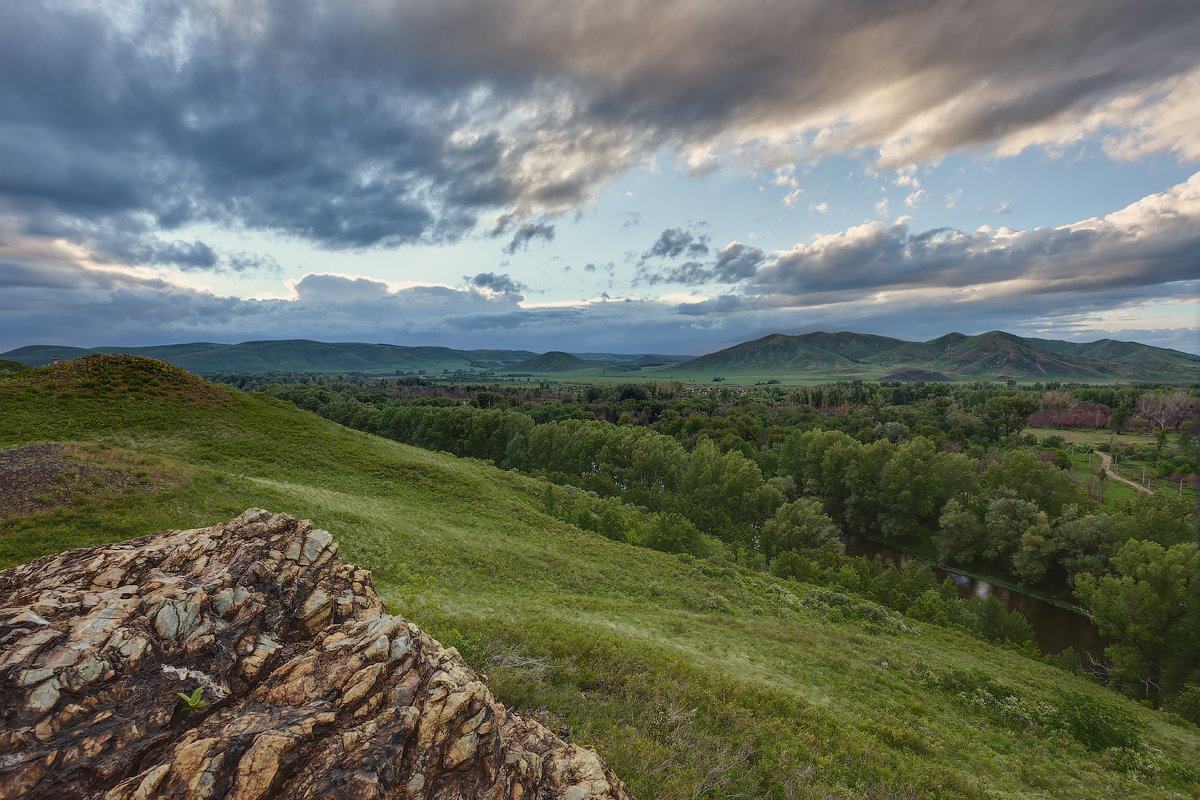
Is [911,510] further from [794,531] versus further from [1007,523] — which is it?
[794,531]

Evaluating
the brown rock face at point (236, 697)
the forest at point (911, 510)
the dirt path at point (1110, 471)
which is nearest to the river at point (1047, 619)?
the forest at point (911, 510)

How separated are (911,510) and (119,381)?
3569 inches

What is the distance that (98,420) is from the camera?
116 ft

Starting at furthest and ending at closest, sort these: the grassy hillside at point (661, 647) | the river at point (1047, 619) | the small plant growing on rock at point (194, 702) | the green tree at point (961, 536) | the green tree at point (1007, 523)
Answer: the green tree at point (961, 536) < the green tree at point (1007, 523) < the river at point (1047, 619) < the grassy hillside at point (661, 647) < the small plant growing on rock at point (194, 702)

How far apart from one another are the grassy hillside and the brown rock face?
3.90 m

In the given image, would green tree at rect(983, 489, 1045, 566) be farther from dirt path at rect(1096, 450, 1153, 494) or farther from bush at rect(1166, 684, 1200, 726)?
dirt path at rect(1096, 450, 1153, 494)

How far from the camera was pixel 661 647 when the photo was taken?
687 inches

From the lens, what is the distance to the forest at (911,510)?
1251 inches

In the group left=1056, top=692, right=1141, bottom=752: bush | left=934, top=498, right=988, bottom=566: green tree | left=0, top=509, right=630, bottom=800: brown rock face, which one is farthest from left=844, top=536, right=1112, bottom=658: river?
left=0, top=509, right=630, bottom=800: brown rock face

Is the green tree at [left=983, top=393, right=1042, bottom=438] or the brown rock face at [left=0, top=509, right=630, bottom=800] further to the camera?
the green tree at [left=983, top=393, right=1042, bottom=438]

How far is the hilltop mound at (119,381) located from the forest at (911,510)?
3541 centimetres

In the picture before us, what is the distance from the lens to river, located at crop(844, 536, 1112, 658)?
129 feet

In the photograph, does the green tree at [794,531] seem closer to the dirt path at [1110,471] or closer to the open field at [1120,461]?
the open field at [1120,461]

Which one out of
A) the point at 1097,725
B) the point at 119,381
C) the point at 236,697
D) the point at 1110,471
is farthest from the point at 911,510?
the point at 119,381
